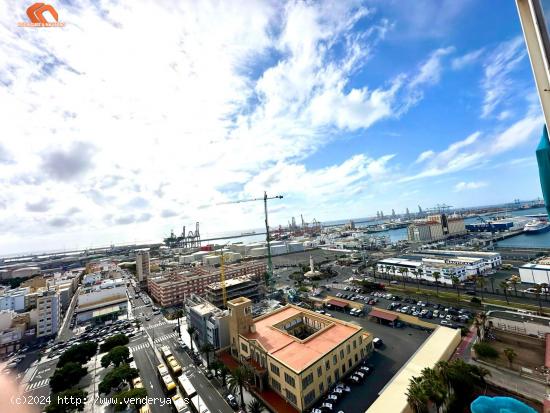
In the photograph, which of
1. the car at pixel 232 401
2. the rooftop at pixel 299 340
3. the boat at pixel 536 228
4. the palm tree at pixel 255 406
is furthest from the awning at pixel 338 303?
the boat at pixel 536 228

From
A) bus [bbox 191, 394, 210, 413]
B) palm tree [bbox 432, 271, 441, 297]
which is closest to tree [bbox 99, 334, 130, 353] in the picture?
bus [bbox 191, 394, 210, 413]

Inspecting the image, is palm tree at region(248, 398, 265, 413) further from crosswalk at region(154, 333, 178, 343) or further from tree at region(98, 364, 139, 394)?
crosswalk at region(154, 333, 178, 343)

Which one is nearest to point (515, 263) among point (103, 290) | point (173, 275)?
point (173, 275)

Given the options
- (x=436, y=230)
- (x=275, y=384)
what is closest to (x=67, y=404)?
(x=275, y=384)

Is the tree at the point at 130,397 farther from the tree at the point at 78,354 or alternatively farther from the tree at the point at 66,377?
the tree at the point at 78,354

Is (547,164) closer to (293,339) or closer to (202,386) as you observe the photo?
(293,339)

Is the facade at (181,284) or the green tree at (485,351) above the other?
the facade at (181,284)
